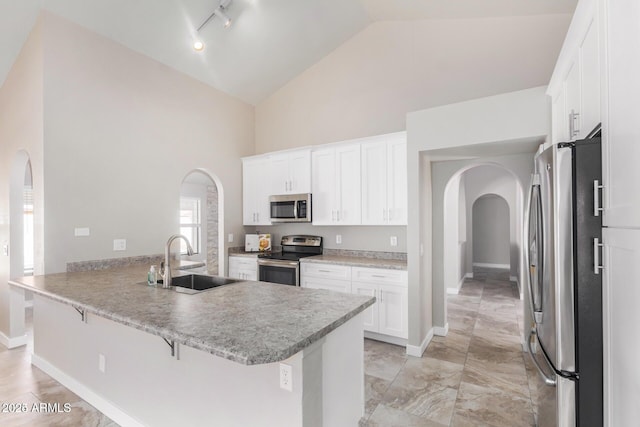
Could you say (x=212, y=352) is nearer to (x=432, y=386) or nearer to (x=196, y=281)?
(x=196, y=281)

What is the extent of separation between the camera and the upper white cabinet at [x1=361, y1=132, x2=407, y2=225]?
3.71 m

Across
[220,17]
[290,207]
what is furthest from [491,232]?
[220,17]

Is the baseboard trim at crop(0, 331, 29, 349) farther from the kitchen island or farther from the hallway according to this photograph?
the hallway

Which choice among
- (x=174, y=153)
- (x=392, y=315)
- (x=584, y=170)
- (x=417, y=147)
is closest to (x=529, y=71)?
(x=417, y=147)

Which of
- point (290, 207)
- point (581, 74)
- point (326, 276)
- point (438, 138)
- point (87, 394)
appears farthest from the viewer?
point (290, 207)

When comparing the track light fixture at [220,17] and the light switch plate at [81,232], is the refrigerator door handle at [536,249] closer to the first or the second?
the track light fixture at [220,17]

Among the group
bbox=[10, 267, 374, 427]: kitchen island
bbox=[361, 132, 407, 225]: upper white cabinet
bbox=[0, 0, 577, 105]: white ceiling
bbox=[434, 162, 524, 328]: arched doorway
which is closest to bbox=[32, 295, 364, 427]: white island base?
bbox=[10, 267, 374, 427]: kitchen island

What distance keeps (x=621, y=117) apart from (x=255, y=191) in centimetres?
451

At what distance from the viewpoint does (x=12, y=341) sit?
11.7 feet

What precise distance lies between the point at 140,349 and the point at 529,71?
4607 mm

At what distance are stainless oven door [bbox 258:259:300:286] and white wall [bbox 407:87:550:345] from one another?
1513 mm

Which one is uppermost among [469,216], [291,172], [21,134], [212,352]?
[21,134]

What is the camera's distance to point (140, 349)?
212cm

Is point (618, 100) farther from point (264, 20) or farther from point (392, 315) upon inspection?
point (264, 20)
